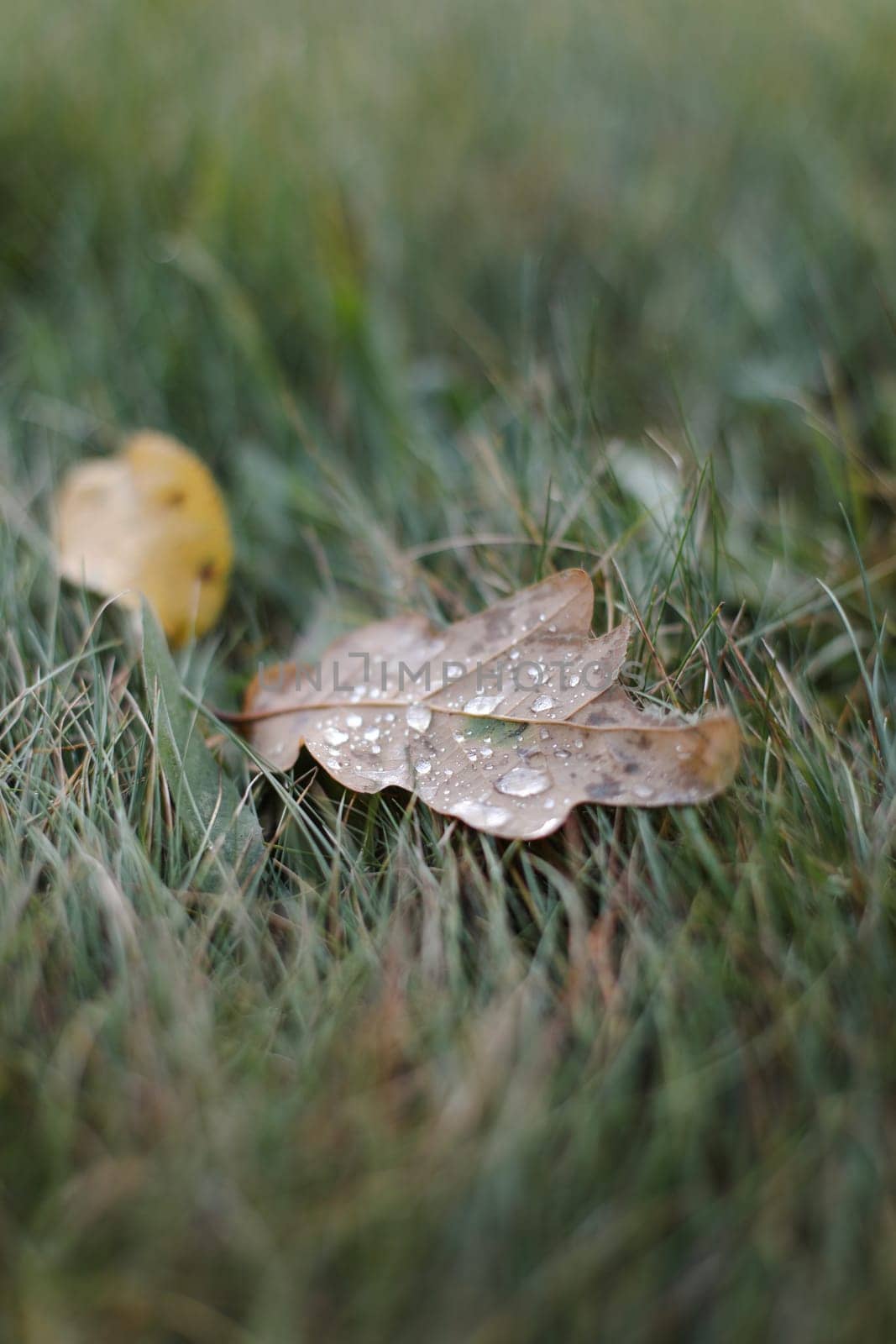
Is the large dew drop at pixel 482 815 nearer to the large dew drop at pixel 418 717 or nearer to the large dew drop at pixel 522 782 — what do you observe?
the large dew drop at pixel 522 782

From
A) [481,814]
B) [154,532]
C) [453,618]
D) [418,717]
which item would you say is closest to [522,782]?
[481,814]

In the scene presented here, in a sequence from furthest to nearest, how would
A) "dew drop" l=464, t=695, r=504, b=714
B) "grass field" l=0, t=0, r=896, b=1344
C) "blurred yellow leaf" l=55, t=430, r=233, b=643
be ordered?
"blurred yellow leaf" l=55, t=430, r=233, b=643 < "dew drop" l=464, t=695, r=504, b=714 < "grass field" l=0, t=0, r=896, b=1344

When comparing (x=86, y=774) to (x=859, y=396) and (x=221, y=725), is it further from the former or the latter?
(x=859, y=396)

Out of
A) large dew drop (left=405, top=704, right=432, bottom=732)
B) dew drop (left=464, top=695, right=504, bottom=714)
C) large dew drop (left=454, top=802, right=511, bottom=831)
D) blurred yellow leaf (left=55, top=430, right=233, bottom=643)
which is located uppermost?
blurred yellow leaf (left=55, top=430, right=233, bottom=643)

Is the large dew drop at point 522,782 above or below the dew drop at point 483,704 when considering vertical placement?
below

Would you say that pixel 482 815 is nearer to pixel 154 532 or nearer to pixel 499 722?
pixel 499 722

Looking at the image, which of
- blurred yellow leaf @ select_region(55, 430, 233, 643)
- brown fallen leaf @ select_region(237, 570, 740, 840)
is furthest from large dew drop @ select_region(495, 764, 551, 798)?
blurred yellow leaf @ select_region(55, 430, 233, 643)

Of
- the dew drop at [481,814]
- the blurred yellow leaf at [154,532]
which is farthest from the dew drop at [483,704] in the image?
the blurred yellow leaf at [154,532]

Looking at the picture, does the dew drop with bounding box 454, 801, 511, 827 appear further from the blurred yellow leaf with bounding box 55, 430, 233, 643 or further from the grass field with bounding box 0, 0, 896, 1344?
the blurred yellow leaf with bounding box 55, 430, 233, 643
